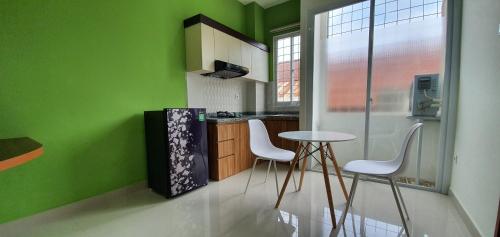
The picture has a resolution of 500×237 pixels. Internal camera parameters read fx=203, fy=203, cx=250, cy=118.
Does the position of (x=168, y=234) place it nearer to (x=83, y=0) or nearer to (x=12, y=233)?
(x=12, y=233)

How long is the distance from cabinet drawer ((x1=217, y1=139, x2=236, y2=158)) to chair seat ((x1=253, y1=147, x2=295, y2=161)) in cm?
60

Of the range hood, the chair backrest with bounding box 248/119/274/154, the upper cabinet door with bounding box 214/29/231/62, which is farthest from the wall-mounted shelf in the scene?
the upper cabinet door with bounding box 214/29/231/62

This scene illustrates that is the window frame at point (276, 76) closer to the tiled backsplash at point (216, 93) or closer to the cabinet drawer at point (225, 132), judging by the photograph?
the tiled backsplash at point (216, 93)

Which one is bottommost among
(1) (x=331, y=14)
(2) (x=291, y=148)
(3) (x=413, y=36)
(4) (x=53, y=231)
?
(4) (x=53, y=231)

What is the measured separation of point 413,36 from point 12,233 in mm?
4296

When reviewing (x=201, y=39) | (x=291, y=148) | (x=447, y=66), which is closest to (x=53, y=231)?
(x=201, y=39)

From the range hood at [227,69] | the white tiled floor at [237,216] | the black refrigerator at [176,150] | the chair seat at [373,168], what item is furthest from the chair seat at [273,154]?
the range hood at [227,69]

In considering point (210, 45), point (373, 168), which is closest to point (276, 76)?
point (210, 45)

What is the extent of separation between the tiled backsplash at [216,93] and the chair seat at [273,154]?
1.26 metres

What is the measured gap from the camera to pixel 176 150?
2230 mm

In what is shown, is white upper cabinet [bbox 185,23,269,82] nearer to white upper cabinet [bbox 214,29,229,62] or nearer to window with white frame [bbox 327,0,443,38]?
white upper cabinet [bbox 214,29,229,62]

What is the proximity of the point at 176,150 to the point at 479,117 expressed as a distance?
8.79 ft

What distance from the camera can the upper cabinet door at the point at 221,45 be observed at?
2.87 metres

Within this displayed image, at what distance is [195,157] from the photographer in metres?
2.43
